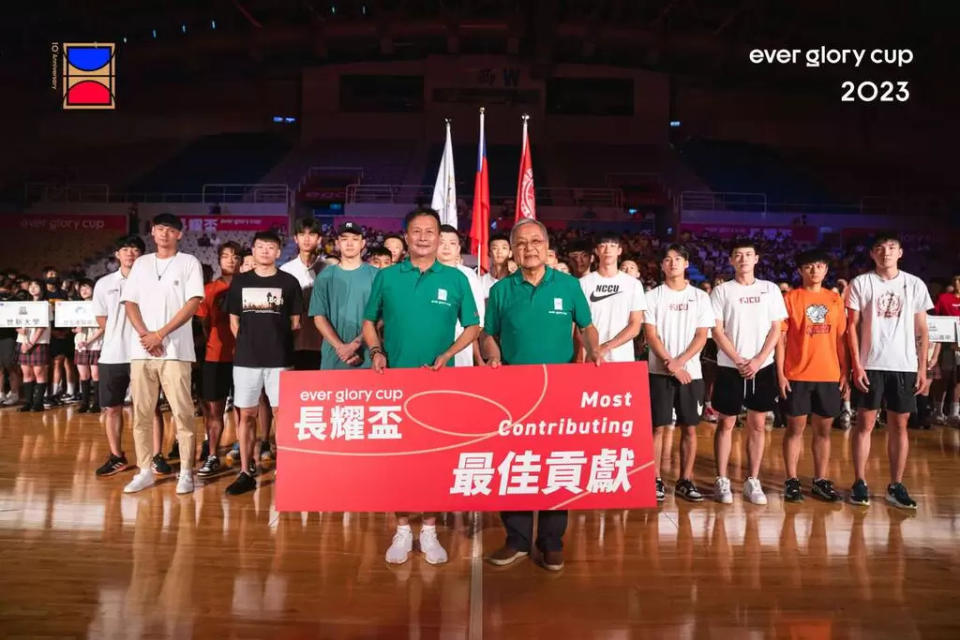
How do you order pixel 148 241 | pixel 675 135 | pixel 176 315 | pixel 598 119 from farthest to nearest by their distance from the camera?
pixel 675 135 < pixel 598 119 < pixel 148 241 < pixel 176 315

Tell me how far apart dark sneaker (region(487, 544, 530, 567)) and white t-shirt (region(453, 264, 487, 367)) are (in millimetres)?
1120

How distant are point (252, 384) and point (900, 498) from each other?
14.7ft

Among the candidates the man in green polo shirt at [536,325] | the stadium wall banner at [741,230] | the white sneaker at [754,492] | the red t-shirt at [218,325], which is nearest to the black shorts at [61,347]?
the red t-shirt at [218,325]

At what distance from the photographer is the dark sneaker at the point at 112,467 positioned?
→ 16.3 ft

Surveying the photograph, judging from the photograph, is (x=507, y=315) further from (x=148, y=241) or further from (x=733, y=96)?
(x=733, y=96)

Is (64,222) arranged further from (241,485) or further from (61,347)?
(241,485)

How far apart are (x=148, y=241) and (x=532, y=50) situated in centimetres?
1293

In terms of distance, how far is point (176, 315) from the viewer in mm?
4406

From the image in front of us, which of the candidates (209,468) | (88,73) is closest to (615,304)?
(209,468)

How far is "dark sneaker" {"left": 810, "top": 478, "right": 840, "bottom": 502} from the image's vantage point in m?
4.51

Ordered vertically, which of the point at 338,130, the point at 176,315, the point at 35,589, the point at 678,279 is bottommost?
the point at 35,589

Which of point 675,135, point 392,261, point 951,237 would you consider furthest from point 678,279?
point 675,135

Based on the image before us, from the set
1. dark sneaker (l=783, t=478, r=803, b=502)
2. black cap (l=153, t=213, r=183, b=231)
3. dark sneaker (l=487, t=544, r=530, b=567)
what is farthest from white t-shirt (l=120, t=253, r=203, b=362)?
dark sneaker (l=783, t=478, r=803, b=502)

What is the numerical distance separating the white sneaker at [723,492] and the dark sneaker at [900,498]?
108 centimetres
